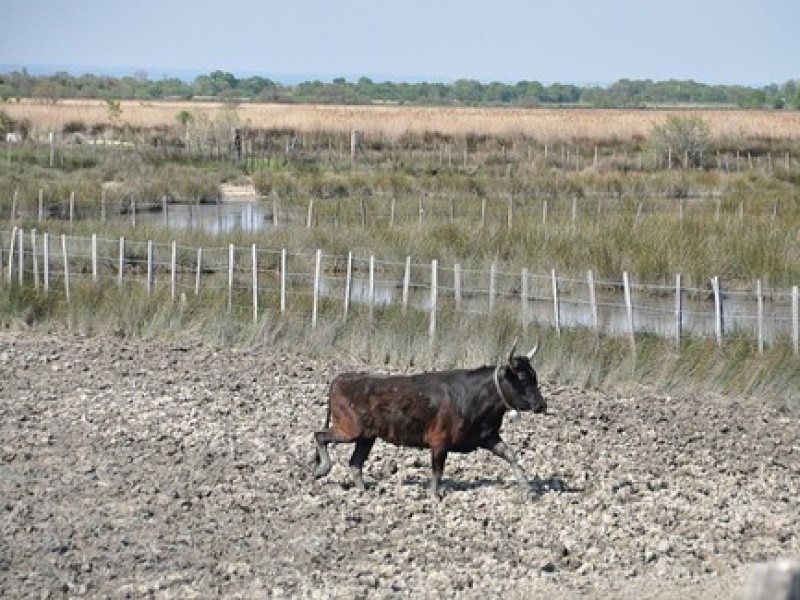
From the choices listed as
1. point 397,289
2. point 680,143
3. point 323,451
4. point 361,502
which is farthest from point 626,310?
point 680,143

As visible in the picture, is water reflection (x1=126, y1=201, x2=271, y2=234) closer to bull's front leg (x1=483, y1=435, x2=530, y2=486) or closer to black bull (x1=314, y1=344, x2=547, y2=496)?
black bull (x1=314, y1=344, x2=547, y2=496)

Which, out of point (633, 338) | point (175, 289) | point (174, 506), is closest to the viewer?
point (174, 506)

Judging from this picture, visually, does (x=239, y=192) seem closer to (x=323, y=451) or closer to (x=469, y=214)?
(x=469, y=214)

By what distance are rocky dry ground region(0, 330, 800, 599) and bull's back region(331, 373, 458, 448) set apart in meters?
0.56

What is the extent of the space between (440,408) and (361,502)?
1.06 metres

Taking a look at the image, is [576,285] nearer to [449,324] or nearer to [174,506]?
[449,324]

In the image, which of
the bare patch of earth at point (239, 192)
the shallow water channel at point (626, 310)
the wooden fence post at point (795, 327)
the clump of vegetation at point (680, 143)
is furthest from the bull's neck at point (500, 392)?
the clump of vegetation at point (680, 143)

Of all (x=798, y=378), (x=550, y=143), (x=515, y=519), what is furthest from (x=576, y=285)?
(x=550, y=143)

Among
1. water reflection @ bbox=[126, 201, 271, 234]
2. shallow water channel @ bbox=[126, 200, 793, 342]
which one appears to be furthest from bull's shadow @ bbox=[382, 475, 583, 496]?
water reflection @ bbox=[126, 201, 271, 234]

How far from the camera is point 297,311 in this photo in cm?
2636

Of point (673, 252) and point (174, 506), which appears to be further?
point (673, 252)

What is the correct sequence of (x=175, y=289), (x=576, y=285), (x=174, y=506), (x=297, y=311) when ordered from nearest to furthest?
(x=174, y=506) → (x=297, y=311) → (x=175, y=289) → (x=576, y=285)

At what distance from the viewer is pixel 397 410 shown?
48.7 feet

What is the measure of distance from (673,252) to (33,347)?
1319 cm
